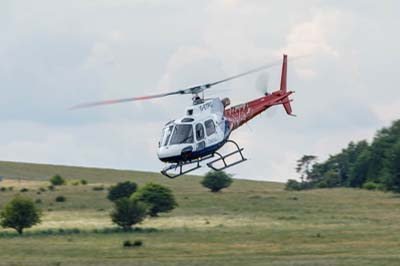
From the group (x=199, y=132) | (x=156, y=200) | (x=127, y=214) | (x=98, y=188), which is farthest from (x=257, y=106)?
(x=98, y=188)

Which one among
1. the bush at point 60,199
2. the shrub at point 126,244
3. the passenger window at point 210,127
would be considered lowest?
the shrub at point 126,244

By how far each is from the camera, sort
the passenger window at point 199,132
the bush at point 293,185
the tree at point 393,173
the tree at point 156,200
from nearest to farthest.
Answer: the passenger window at point 199,132, the tree at point 156,200, the tree at point 393,173, the bush at point 293,185

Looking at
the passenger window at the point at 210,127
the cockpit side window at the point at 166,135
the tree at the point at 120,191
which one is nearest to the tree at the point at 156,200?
the tree at the point at 120,191

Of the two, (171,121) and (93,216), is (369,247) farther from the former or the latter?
(93,216)

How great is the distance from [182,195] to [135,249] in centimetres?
4727

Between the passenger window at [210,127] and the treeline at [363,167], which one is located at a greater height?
the treeline at [363,167]

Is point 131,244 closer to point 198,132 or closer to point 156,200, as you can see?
point 156,200

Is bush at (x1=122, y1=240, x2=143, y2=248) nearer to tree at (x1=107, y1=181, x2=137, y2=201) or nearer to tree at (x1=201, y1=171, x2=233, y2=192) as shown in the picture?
tree at (x1=107, y1=181, x2=137, y2=201)

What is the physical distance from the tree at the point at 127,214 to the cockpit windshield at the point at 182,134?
151ft

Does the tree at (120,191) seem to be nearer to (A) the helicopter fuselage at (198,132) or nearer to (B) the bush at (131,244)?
(B) the bush at (131,244)

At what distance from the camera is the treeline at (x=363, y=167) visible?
136125 millimetres

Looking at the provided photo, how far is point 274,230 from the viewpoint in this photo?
97125mm

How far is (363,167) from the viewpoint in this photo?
157m

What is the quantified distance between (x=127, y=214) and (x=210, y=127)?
4576 cm
